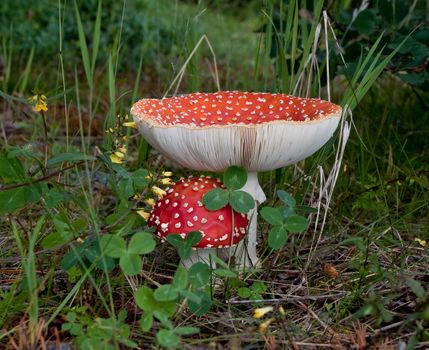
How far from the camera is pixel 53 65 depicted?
6395 millimetres

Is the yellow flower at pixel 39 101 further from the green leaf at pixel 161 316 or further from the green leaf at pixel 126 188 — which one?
the green leaf at pixel 161 316

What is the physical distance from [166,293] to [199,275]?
0.19 metres

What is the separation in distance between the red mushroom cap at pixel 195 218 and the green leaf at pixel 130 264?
12.5 inches

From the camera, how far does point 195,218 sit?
2.61 m

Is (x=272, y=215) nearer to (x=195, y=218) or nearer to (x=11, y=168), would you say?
(x=195, y=218)

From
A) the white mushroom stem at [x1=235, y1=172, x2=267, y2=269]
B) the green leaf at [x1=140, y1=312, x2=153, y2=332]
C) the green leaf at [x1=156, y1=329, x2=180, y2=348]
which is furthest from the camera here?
the white mushroom stem at [x1=235, y1=172, x2=267, y2=269]

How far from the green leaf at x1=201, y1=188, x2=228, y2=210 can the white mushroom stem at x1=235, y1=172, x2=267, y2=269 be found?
294mm

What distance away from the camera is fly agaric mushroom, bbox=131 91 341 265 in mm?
2488

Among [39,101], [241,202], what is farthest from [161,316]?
[39,101]

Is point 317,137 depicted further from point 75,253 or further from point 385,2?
point 385,2

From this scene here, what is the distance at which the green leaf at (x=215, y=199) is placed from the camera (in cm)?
260

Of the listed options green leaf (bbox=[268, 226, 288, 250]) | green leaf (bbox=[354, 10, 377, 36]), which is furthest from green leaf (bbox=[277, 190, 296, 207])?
green leaf (bbox=[354, 10, 377, 36])

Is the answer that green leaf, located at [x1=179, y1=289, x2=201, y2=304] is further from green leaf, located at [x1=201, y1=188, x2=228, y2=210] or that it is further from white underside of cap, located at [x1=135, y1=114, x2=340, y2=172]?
white underside of cap, located at [x1=135, y1=114, x2=340, y2=172]

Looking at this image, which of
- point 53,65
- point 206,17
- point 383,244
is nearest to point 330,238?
point 383,244
